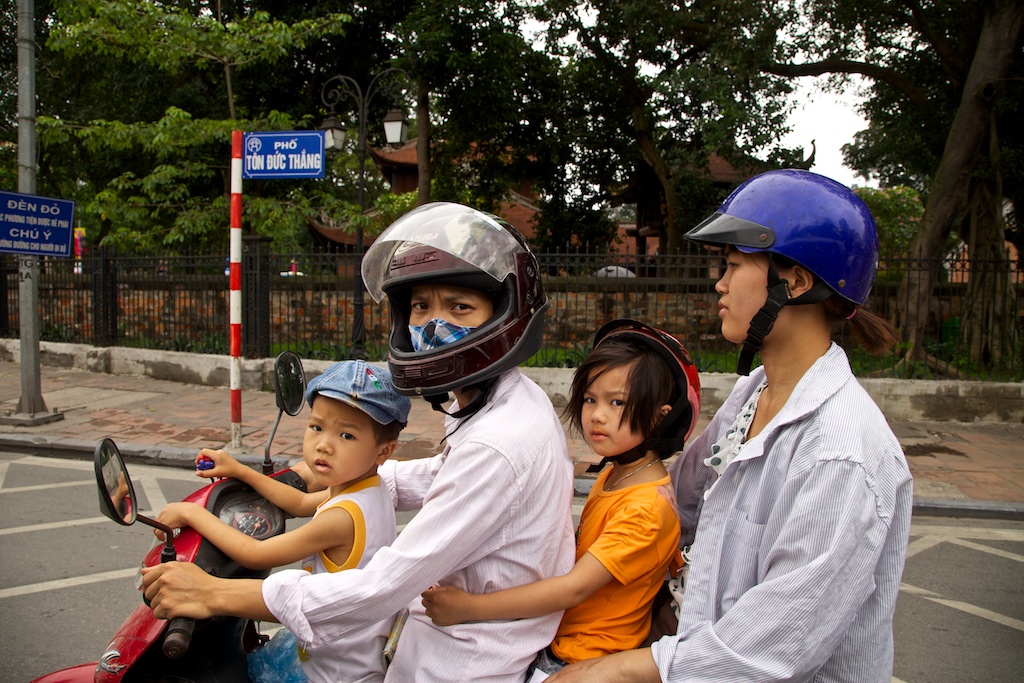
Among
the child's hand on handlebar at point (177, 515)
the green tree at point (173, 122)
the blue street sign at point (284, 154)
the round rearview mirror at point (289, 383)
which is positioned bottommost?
the child's hand on handlebar at point (177, 515)

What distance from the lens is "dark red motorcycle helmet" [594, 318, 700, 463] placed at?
6.07 ft

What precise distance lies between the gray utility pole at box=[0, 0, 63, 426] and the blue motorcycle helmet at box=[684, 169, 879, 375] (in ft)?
29.7

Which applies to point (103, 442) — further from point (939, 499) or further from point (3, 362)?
point (3, 362)

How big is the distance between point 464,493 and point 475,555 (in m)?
0.15

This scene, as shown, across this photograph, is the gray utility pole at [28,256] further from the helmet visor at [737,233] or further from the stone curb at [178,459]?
the helmet visor at [737,233]

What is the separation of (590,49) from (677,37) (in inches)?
132

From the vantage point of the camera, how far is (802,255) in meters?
1.46

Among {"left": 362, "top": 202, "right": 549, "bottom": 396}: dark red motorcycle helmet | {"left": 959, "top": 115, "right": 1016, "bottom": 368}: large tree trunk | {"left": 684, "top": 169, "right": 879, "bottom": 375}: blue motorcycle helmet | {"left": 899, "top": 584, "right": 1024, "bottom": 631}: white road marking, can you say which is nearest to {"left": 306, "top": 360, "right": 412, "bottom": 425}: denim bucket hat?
{"left": 362, "top": 202, "right": 549, "bottom": 396}: dark red motorcycle helmet

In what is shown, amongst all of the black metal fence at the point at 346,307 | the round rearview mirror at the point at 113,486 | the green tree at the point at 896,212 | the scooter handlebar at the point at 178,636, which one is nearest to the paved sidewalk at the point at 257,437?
the black metal fence at the point at 346,307

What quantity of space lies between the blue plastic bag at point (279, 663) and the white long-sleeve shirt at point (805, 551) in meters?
0.96

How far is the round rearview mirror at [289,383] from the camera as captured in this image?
2154mm

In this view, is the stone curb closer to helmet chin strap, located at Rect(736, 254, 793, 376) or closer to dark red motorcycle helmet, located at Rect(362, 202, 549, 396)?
dark red motorcycle helmet, located at Rect(362, 202, 549, 396)

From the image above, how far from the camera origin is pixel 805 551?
127cm

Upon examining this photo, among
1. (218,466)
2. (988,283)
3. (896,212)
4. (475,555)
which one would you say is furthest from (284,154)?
(896,212)
